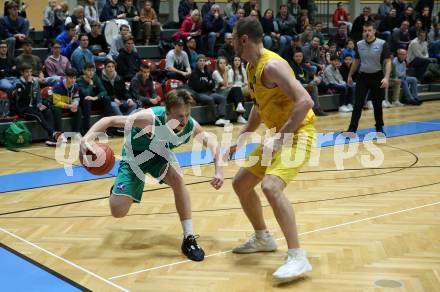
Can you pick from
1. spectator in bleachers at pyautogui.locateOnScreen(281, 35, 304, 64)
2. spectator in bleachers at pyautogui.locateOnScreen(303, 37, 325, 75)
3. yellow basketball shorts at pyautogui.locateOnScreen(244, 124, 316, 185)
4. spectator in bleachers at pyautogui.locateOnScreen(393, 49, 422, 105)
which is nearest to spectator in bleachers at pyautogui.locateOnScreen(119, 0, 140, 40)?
spectator in bleachers at pyautogui.locateOnScreen(281, 35, 304, 64)

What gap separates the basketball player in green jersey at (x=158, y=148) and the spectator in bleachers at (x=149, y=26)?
928cm

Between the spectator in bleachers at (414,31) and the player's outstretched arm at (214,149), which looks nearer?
the player's outstretched arm at (214,149)

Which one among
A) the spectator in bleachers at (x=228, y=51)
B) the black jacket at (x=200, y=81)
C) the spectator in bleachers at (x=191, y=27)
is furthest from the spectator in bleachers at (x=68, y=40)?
the spectator in bleachers at (x=228, y=51)

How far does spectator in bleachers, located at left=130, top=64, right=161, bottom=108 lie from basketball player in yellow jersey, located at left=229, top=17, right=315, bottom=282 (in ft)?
22.4

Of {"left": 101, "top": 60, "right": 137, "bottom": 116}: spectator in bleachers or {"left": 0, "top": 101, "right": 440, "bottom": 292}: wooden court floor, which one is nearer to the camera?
{"left": 0, "top": 101, "right": 440, "bottom": 292}: wooden court floor

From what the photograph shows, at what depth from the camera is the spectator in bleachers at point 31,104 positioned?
993cm

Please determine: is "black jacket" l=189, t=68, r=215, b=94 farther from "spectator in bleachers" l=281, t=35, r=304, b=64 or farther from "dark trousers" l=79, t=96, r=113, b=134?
"spectator in bleachers" l=281, t=35, r=304, b=64

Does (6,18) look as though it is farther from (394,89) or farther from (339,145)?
Answer: (394,89)

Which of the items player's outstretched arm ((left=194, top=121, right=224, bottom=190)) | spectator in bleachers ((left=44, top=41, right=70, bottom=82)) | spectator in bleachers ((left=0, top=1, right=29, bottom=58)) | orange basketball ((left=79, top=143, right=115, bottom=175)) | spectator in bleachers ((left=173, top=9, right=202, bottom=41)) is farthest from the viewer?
spectator in bleachers ((left=173, top=9, right=202, bottom=41))

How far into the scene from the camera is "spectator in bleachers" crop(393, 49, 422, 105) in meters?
15.0

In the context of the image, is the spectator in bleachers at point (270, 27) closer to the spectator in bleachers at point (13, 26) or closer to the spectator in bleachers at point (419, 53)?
the spectator in bleachers at point (419, 53)

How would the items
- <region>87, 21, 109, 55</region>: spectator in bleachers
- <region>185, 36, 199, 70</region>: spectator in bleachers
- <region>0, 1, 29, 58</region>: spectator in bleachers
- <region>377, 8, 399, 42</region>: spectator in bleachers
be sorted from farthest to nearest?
1. <region>377, 8, 399, 42</region>: spectator in bleachers
2. <region>185, 36, 199, 70</region>: spectator in bleachers
3. <region>87, 21, 109, 55</region>: spectator in bleachers
4. <region>0, 1, 29, 58</region>: spectator in bleachers

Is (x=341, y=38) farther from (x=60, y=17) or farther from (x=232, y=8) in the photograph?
(x=60, y=17)

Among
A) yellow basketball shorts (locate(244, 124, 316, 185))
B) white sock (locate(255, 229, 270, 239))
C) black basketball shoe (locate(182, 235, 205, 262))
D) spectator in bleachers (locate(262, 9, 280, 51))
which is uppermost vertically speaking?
yellow basketball shorts (locate(244, 124, 316, 185))
